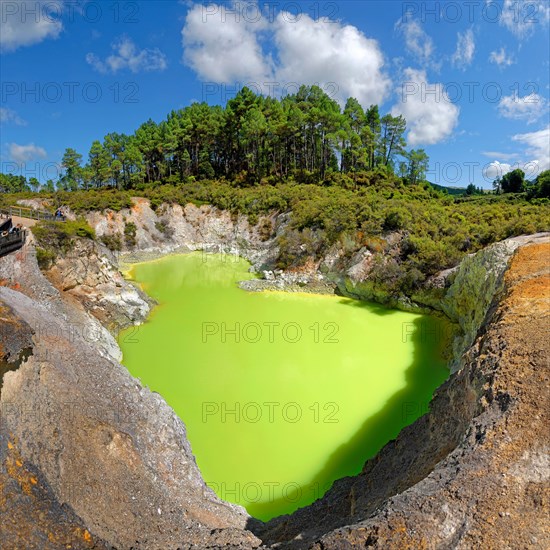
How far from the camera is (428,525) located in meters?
4.21

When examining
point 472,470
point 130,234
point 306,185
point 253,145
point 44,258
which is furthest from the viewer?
point 253,145

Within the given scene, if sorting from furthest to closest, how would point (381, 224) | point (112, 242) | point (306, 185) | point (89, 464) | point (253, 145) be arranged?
point (253, 145), point (306, 185), point (112, 242), point (381, 224), point (89, 464)

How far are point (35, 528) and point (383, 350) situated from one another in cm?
1324

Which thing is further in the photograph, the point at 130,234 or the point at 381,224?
the point at 130,234

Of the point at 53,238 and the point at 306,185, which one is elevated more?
the point at 306,185

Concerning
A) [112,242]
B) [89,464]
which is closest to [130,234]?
[112,242]

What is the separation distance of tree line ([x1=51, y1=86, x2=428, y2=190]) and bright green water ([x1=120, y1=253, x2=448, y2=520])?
33911 millimetres

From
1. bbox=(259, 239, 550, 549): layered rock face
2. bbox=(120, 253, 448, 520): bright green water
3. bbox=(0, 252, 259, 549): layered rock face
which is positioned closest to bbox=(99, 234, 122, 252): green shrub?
bbox=(120, 253, 448, 520): bright green water

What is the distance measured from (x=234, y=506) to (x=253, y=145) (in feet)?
176

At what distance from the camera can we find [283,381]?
43.5 feet

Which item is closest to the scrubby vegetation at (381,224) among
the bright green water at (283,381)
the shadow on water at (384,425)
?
the bright green water at (283,381)

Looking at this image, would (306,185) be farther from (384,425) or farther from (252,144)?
(384,425)

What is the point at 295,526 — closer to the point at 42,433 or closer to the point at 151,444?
the point at 151,444

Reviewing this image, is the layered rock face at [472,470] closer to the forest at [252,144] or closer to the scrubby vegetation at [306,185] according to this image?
the scrubby vegetation at [306,185]
